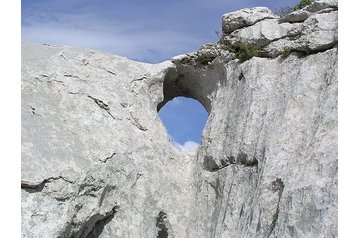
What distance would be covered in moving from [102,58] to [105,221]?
17.0ft

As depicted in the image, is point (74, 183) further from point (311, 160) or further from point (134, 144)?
point (311, 160)

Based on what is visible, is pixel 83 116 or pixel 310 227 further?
pixel 83 116

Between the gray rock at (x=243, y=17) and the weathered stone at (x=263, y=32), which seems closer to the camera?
the weathered stone at (x=263, y=32)

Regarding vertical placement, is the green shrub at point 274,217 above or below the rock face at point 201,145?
below

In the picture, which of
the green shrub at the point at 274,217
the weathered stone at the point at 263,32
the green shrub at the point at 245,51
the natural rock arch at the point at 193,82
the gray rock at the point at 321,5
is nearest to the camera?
the green shrub at the point at 274,217

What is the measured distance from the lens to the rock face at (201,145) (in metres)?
10.3

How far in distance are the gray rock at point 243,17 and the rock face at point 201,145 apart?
0.10ft

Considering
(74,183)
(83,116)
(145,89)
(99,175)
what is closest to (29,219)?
(74,183)

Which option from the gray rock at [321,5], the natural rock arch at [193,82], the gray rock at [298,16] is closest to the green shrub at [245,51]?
the natural rock arch at [193,82]

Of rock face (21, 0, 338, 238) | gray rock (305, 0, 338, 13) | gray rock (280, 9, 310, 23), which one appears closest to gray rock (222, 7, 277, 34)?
rock face (21, 0, 338, 238)

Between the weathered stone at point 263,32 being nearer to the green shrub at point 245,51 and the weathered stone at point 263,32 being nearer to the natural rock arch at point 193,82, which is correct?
the green shrub at point 245,51

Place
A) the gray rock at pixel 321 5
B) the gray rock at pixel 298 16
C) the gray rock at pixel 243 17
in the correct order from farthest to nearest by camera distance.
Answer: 1. the gray rock at pixel 243 17
2. the gray rock at pixel 298 16
3. the gray rock at pixel 321 5

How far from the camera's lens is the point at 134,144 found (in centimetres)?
1334

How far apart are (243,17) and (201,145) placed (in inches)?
148
